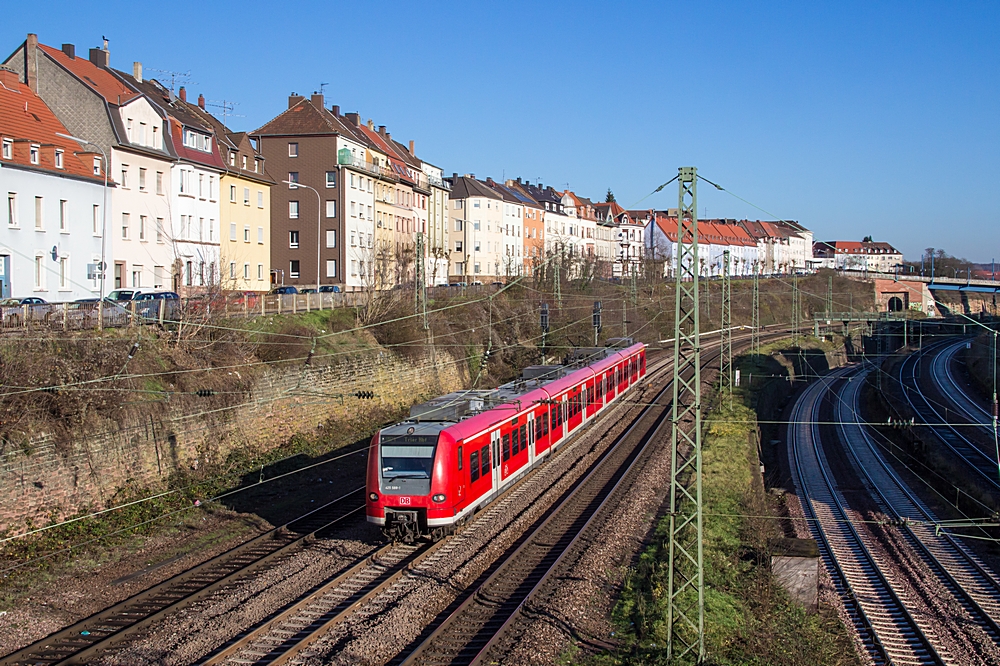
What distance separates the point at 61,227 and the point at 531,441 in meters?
22.9

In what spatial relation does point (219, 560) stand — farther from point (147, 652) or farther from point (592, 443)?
point (592, 443)

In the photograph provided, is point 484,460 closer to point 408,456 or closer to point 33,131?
point 408,456

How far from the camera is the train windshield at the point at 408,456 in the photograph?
17047 mm

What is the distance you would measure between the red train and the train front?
19 mm

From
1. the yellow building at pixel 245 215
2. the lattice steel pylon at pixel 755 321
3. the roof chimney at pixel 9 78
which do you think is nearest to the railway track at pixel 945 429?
the lattice steel pylon at pixel 755 321

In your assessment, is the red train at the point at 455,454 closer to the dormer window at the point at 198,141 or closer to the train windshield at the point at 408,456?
the train windshield at the point at 408,456

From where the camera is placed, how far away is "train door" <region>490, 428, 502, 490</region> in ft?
64.6

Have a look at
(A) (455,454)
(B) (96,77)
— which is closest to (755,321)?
(B) (96,77)

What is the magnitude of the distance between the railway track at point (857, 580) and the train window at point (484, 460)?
775cm

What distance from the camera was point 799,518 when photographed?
948 inches

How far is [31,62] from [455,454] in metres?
34.1

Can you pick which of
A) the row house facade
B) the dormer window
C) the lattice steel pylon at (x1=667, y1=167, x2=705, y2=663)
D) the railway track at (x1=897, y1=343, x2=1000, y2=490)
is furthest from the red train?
the dormer window

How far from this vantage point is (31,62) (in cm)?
4034

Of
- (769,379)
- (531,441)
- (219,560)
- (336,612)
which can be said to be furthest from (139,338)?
(769,379)
